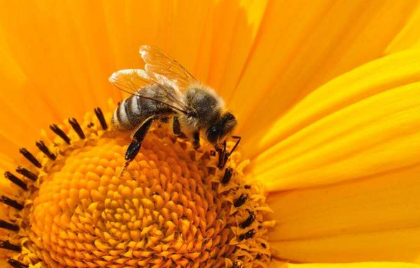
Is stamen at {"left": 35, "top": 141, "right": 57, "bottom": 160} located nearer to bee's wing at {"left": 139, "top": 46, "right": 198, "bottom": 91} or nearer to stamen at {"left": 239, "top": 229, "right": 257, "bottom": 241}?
bee's wing at {"left": 139, "top": 46, "right": 198, "bottom": 91}

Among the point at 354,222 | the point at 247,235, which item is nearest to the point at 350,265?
the point at 354,222

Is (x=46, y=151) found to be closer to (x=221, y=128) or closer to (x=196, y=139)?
(x=196, y=139)

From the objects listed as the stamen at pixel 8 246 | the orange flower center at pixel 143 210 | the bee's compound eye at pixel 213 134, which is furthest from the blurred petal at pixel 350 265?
the stamen at pixel 8 246

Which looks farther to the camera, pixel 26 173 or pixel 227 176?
pixel 26 173

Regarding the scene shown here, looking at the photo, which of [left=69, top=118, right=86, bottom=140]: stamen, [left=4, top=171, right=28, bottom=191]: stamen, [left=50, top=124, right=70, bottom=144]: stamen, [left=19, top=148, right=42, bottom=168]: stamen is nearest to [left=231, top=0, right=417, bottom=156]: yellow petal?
[left=69, top=118, right=86, bottom=140]: stamen

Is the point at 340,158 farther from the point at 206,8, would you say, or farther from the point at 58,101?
the point at 58,101

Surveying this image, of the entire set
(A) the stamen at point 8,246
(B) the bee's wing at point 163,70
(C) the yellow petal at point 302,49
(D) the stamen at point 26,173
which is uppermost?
(C) the yellow petal at point 302,49

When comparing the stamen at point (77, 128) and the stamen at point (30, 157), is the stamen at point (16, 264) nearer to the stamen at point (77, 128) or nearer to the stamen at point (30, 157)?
the stamen at point (30, 157)
